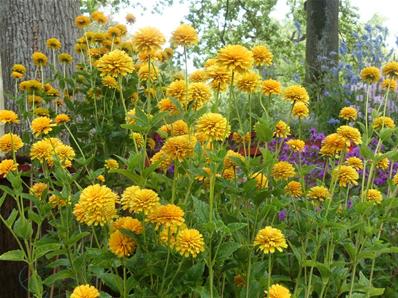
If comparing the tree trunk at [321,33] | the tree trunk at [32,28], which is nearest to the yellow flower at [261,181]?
the tree trunk at [32,28]

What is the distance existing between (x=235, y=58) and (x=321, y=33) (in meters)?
5.80

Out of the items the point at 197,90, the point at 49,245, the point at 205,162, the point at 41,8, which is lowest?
the point at 49,245

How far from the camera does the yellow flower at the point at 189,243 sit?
1.41m

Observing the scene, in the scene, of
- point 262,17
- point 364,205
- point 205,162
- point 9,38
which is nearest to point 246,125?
point 205,162

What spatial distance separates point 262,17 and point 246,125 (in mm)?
11349

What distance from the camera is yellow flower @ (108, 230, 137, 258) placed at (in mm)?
1459

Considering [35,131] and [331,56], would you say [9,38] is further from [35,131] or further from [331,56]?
[331,56]

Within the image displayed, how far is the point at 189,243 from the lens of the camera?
142cm

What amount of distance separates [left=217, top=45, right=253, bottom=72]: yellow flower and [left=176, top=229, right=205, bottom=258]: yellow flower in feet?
1.50

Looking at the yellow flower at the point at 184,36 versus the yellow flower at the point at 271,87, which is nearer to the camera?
the yellow flower at the point at 184,36

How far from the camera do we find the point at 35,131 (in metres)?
1.79

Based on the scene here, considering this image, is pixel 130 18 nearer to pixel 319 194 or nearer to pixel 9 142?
pixel 9 142

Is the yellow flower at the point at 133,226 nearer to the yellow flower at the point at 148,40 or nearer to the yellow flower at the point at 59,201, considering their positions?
the yellow flower at the point at 59,201

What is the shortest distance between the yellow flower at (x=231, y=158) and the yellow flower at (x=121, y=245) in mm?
379
